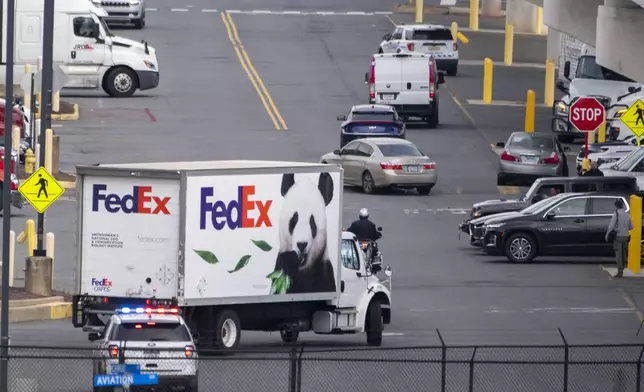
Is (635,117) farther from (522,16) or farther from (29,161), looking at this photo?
(522,16)

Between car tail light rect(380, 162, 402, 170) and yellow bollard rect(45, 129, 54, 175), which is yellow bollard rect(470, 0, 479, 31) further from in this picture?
yellow bollard rect(45, 129, 54, 175)

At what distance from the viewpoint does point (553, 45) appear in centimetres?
6669

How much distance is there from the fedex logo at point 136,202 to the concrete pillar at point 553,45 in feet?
140

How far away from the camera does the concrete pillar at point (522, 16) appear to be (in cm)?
7231

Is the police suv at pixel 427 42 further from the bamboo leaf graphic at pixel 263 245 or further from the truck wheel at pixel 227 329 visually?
the truck wheel at pixel 227 329

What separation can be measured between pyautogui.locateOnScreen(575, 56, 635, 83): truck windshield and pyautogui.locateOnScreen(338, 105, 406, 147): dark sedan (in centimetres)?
659

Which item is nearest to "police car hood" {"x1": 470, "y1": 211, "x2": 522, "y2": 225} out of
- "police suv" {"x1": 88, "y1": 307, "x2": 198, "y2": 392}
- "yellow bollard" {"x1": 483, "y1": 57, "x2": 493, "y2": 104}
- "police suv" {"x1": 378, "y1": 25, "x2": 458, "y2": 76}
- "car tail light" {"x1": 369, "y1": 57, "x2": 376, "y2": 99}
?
"police suv" {"x1": 88, "y1": 307, "x2": 198, "y2": 392}

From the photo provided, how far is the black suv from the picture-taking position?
35.4 meters

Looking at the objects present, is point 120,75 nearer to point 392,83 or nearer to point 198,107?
point 198,107

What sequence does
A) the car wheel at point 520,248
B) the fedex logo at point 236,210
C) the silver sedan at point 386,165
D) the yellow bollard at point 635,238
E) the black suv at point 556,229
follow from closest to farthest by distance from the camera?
the fedex logo at point 236,210, the yellow bollard at point 635,238, the black suv at point 556,229, the car wheel at point 520,248, the silver sedan at point 386,165

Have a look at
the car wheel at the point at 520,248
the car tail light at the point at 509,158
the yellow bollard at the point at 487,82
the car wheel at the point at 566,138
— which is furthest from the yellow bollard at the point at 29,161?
the yellow bollard at the point at 487,82

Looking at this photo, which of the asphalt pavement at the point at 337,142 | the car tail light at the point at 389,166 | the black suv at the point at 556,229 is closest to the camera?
the asphalt pavement at the point at 337,142

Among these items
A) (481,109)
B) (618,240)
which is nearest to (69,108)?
(481,109)

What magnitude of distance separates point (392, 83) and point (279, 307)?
27.9 m
